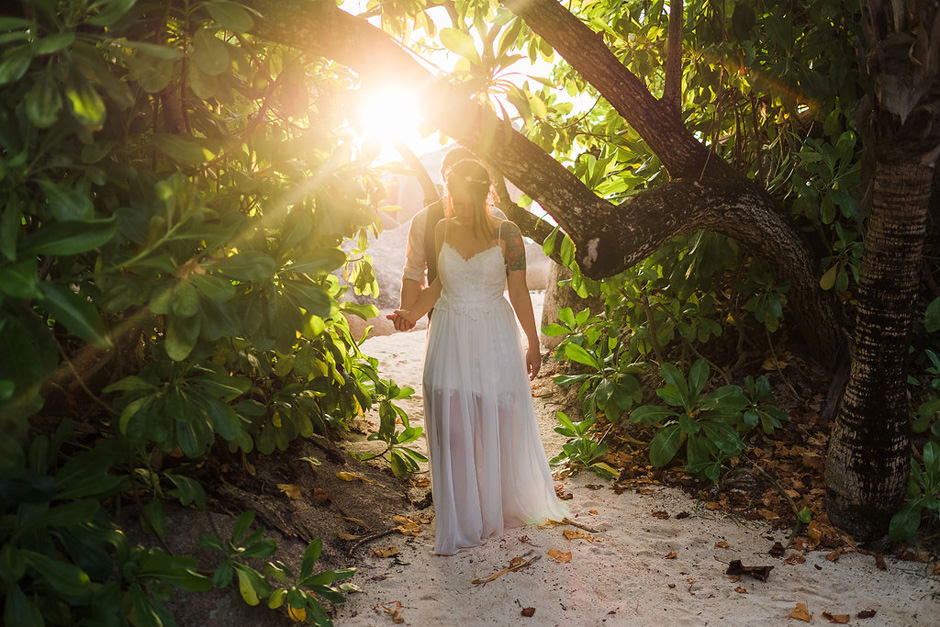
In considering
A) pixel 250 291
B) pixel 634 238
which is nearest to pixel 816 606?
pixel 634 238

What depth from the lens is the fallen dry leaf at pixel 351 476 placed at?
3762 mm

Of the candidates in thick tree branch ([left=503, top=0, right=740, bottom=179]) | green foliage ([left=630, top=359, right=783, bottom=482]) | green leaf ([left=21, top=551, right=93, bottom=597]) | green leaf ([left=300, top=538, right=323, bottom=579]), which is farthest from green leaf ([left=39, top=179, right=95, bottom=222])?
green foliage ([left=630, top=359, right=783, bottom=482])

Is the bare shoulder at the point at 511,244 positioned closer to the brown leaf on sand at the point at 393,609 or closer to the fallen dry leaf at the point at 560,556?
the fallen dry leaf at the point at 560,556

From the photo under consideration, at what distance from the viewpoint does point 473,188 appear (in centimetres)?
333

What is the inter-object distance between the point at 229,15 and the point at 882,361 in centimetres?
291

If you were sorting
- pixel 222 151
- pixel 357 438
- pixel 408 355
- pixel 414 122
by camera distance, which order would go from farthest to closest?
1. pixel 408 355
2. pixel 357 438
3. pixel 414 122
4. pixel 222 151

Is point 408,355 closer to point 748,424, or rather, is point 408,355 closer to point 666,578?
point 748,424

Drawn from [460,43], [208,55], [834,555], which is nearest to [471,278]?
[460,43]

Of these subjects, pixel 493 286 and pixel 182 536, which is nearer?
pixel 182 536

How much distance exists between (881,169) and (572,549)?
84.6 inches

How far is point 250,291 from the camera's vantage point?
2213 millimetres

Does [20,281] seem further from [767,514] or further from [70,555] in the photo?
[767,514]

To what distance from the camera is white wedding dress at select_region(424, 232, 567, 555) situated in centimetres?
333

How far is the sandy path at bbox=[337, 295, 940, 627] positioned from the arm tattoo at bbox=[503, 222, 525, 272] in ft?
4.30
